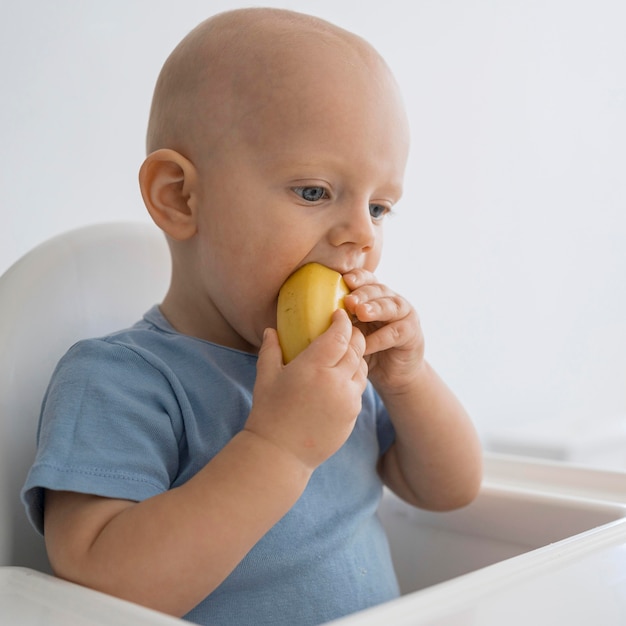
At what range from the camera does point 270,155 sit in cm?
72

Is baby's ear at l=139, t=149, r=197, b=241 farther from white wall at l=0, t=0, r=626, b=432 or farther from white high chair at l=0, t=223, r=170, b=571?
white wall at l=0, t=0, r=626, b=432

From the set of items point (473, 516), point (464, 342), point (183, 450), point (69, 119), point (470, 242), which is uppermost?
point (69, 119)

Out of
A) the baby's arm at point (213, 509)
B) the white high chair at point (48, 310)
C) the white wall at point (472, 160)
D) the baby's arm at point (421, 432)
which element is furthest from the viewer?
the white wall at point (472, 160)

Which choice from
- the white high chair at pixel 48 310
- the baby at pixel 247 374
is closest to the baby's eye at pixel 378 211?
the baby at pixel 247 374

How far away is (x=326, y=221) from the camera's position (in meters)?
0.72

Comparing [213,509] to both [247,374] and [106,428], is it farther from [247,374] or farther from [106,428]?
[247,374]

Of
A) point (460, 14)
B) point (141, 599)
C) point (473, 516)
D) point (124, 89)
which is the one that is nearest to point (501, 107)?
point (460, 14)

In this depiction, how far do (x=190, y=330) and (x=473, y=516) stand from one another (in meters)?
0.35

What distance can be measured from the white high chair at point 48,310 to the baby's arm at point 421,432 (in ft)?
0.76

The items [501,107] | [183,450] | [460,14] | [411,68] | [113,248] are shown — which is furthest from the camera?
[501,107]

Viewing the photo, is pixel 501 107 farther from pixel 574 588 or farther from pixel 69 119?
pixel 574 588

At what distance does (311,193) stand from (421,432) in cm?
27

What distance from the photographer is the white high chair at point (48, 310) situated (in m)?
0.70

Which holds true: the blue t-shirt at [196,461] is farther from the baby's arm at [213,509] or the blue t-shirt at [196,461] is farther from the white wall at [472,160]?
the white wall at [472,160]
